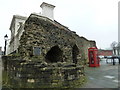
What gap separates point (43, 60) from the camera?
8664mm

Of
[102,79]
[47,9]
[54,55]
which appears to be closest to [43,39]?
[54,55]

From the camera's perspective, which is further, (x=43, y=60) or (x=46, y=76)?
(x=43, y=60)

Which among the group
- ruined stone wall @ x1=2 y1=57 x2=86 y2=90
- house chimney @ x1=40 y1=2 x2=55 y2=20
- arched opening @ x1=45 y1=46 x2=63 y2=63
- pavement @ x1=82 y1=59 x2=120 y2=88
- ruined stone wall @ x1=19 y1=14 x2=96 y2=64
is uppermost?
house chimney @ x1=40 y1=2 x2=55 y2=20

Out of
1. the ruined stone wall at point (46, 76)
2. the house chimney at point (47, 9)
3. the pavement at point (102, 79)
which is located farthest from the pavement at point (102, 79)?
the house chimney at point (47, 9)

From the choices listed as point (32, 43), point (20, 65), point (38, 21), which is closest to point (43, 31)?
point (38, 21)

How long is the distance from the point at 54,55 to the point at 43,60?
2383mm

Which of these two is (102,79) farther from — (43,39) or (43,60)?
(43,39)

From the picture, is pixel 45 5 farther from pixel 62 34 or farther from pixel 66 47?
pixel 66 47

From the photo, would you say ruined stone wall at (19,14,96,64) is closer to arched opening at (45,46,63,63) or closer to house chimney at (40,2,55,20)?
arched opening at (45,46,63,63)

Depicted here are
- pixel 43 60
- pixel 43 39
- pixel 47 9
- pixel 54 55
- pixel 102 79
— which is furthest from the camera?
pixel 47 9

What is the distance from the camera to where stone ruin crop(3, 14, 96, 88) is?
5453 mm

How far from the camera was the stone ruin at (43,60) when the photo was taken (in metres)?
5.45

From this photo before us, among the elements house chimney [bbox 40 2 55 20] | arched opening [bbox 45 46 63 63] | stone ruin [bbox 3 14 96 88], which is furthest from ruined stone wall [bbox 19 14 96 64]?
house chimney [bbox 40 2 55 20]

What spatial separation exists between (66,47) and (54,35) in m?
1.72
